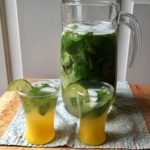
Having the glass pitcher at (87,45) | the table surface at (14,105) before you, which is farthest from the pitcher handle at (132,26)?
the table surface at (14,105)

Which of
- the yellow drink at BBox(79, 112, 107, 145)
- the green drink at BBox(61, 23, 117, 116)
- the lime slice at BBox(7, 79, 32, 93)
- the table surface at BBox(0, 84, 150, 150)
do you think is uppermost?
the green drink at BBox(61, 23, 117, 116)

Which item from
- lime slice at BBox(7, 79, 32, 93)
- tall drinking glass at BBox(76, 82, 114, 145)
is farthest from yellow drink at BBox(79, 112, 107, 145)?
lime slice at BBox(7, 79, 32, 93)

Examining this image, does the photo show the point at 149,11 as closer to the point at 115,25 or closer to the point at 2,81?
the point at 115,25

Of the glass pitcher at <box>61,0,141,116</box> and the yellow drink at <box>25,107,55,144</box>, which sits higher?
the glass pitcher at <box>61,0,141,116</box>

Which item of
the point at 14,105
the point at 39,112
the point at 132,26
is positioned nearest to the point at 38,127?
the point at 39,112

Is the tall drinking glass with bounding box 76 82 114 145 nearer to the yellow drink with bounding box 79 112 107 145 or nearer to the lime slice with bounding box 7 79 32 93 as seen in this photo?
the yellow drink with bounding box 79 112 107 145

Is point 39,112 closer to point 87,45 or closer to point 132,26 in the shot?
point 87,45

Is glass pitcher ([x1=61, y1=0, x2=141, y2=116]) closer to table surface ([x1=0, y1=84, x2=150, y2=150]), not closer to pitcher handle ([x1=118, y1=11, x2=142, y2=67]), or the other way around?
pitcher handle ([x1=118, y1=11, x2=142, y2=67])

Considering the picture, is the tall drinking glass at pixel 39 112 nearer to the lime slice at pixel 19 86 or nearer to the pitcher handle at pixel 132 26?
the lime slice at pixel 19 86
